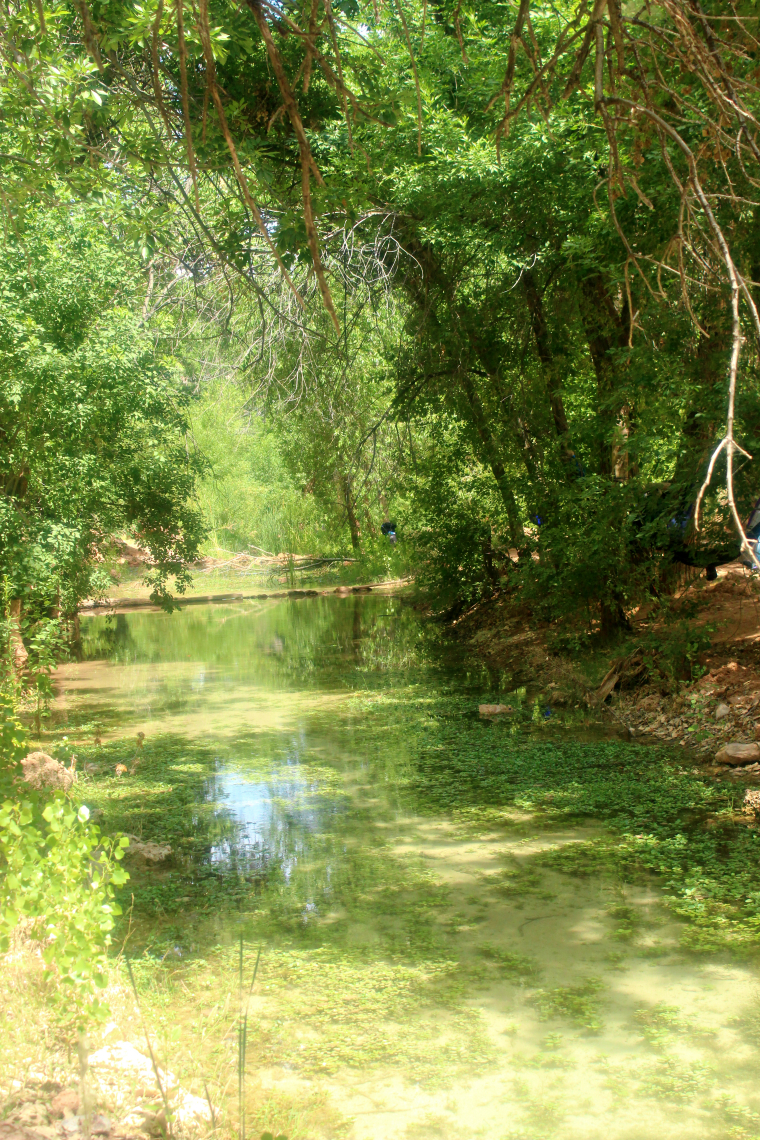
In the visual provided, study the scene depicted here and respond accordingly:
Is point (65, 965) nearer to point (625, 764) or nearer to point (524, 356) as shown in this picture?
point (625, 764)

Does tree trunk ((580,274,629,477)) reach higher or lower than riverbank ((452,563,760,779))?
higher

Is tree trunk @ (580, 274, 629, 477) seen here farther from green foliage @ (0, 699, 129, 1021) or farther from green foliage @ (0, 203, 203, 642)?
green foliage @ (0, 699, 129, 1021)

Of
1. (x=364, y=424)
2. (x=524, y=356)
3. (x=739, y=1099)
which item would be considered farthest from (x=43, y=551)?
(x=739, y=1099)

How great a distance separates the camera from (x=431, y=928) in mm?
4480

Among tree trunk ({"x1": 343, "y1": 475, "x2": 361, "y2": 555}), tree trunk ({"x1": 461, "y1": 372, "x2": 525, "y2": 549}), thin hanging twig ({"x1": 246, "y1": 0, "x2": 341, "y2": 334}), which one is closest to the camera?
thin hanging twig ({"x1": 246, "y1": 0, "x2": 341, "y2": 334})

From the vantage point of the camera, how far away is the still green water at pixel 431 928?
3.20 meters

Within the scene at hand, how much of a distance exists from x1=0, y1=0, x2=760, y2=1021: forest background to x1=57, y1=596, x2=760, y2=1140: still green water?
1.56 m

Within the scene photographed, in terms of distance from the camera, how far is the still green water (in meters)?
3.20

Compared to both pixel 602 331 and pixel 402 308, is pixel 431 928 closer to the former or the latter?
pixel 602 331

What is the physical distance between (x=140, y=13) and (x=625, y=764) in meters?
5.48

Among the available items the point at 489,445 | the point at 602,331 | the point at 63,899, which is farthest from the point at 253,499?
the point at 63,899

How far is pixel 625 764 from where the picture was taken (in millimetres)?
6875

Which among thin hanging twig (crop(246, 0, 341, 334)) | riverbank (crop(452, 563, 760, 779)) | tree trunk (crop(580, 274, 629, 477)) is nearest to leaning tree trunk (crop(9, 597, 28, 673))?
riverbank (crop(452, 563, 760, 779))

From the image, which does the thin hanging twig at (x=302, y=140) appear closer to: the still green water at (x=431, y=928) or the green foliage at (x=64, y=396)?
the still green water at (x=431, y=928)
